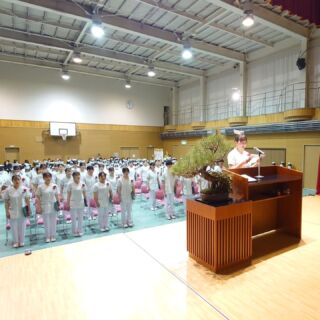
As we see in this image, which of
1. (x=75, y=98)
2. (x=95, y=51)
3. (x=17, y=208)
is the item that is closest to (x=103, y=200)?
(x=17, y=208)

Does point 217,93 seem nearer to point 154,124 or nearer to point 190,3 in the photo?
point 154,124

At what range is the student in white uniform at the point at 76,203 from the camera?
232 inches

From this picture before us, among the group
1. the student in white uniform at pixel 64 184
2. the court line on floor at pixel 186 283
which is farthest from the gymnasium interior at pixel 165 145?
the student in white uniform at pixel 64 184

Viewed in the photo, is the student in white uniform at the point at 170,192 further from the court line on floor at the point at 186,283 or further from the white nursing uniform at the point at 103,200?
the court line on floor at the point at 186,283

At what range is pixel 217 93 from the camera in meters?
15.5

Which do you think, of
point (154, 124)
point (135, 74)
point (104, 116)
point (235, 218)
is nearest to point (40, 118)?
point (104, 116)

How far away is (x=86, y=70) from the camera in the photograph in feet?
51.1

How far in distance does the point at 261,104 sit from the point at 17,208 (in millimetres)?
11914

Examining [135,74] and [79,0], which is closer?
[79,0]

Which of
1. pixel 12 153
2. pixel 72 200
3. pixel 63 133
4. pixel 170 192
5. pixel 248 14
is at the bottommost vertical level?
pixel 170 192

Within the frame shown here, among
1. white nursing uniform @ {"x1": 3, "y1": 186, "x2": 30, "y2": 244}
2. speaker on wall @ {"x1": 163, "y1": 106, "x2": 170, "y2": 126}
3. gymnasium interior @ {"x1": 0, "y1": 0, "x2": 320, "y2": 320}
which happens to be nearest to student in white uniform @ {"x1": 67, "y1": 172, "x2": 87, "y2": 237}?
gymnasium interior @ {"x1": 0, "y1": 0, "x2": 320, "y2": 320}

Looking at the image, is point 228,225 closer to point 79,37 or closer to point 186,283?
point 186,283

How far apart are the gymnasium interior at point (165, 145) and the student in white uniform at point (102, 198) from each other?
0.58ft

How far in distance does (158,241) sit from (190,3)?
27.0ft
